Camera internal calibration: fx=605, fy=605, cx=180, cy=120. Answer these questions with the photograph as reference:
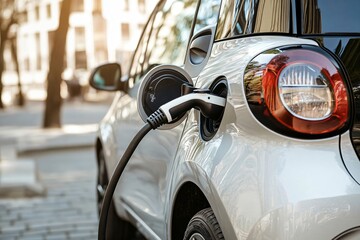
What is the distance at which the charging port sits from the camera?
2.22 metres

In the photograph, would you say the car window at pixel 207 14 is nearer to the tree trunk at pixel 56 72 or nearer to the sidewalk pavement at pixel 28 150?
the sidewalk pavement at pixel 28 150

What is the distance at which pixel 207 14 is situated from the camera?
285 cm

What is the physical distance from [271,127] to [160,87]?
0.66 meters

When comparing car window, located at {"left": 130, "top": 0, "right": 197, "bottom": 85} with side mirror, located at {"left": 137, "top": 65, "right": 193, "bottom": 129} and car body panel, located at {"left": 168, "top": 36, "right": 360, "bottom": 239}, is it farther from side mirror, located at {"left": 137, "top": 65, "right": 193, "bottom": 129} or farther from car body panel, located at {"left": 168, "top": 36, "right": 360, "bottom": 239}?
car body panel, located at {"left": 168, "top": 36, "right": 360, "bottom": 239}

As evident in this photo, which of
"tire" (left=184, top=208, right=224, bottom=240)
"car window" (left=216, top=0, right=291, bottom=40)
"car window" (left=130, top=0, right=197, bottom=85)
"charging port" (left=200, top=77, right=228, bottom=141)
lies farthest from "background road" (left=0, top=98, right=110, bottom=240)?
"car window" (left=216, top=0, right=291, bottom=40)

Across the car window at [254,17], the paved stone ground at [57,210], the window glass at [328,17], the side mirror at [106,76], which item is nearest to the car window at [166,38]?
the side mirror at [106,76]

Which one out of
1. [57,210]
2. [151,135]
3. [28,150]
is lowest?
[28,150]

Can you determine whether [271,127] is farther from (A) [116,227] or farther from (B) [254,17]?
(A) [116,227]

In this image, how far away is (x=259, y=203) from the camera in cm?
189

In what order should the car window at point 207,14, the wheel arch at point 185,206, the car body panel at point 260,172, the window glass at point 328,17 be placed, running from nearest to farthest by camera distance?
the car body panel at point 260,172 < the window glass at point 328,17 < the wheel arch at point 185,206 < the car window at point 207,14

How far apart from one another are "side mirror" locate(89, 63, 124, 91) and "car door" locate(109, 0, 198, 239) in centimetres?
11

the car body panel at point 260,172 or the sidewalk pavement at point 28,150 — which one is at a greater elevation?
the car body panel at point 260,172

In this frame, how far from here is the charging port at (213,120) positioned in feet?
7.29

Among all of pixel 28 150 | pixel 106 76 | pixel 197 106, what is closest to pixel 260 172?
pixel 197 106
